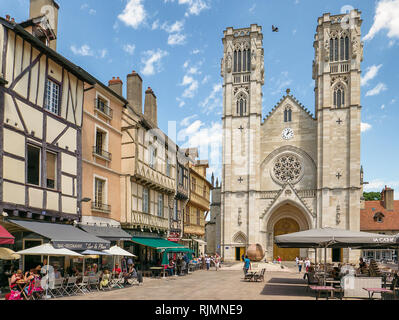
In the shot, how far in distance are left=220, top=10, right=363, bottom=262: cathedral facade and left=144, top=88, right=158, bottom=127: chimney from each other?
18.2 m

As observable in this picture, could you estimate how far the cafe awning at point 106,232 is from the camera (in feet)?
53.6

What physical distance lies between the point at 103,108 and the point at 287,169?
29.6 metres

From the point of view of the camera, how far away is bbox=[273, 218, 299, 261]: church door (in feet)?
142

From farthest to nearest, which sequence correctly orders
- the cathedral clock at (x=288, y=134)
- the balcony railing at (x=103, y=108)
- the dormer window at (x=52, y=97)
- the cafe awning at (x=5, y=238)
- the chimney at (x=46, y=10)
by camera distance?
the cathedral clock at (x=288, y=134) → the balcony railing at (x=103, y=108) → the chimney at (x=46, y=10) → the dormer window at (x=52, y=97) → the cafe awning at (x=5, y=238)

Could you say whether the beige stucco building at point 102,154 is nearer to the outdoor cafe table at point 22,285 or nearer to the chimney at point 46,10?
the chimney at point 46,10

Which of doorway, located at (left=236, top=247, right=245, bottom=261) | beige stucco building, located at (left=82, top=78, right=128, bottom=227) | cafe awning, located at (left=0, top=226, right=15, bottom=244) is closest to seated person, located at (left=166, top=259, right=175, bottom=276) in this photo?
beige stucco building, located at (left=82, top=78, right=128, bottom=227)

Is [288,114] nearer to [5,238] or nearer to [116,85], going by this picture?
[116,85]

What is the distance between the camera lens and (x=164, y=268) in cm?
2152

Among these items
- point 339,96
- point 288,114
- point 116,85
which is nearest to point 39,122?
point 116,85

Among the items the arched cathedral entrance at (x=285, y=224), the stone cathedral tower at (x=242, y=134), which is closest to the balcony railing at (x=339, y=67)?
the stone cathedral tower at (x=242, y=134)

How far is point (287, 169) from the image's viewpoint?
147ft

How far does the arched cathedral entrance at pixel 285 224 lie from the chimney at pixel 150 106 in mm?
20761

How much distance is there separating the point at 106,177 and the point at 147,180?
3.26m

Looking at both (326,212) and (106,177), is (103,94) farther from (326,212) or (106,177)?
(326,212)
